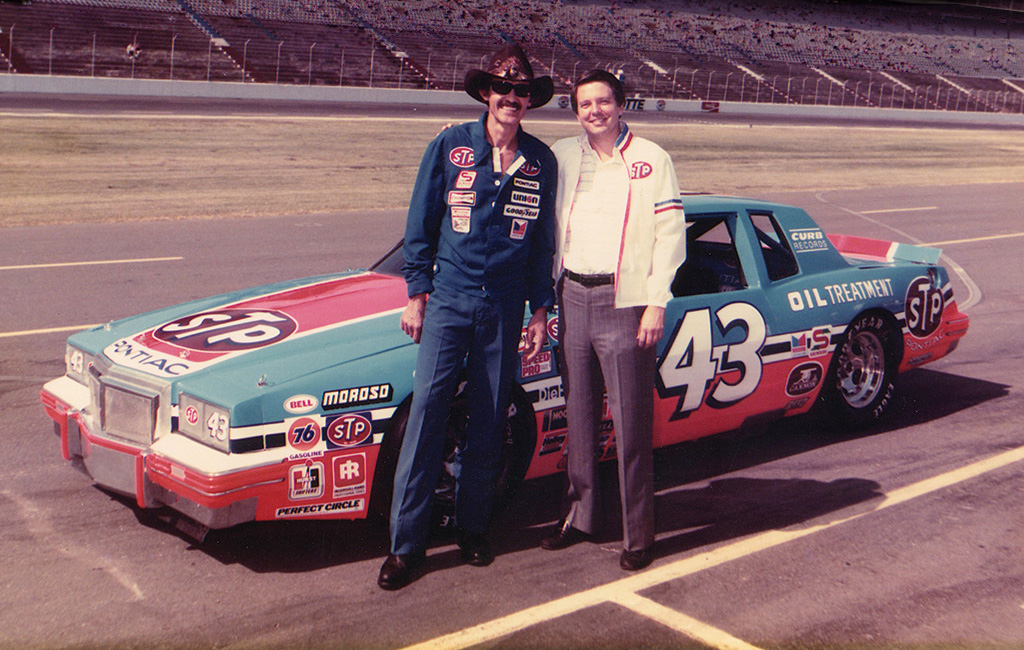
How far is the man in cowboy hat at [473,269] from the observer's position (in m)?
3.88

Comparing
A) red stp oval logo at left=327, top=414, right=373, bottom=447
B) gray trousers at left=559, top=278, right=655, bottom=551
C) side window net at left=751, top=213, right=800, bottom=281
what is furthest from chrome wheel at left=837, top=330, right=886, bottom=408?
red stp oval logo at left=327, top=414, right=373, bottom=447

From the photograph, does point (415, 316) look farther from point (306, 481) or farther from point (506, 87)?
point (506, 87)

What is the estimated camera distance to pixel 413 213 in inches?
153

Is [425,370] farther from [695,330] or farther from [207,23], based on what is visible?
[207,23]

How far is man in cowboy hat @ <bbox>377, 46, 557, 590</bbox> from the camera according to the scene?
12.7ft

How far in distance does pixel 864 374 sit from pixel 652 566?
2417 millimetres

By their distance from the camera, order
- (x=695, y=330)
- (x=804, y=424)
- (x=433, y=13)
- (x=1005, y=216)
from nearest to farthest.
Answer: (x=695, y=330), (x=804, y=424), (x=1005, y=216), (x=433, y=13)

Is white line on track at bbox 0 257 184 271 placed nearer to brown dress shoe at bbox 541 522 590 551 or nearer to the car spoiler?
the car spoiler

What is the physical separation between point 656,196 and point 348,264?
290 inches

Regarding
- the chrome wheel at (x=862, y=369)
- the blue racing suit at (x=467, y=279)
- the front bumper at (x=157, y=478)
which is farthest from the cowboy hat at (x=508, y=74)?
the chrome wheel at (x=862, y=369)

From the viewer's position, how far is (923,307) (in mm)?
6297

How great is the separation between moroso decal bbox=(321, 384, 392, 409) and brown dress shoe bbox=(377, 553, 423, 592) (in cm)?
60

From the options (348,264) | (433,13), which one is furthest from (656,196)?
A: (433,13)

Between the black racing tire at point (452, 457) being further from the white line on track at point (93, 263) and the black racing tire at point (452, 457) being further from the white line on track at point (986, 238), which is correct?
the white line on track at point (986, 238)
